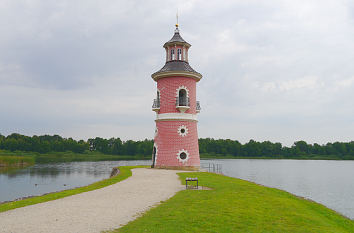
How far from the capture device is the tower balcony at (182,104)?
2262cm

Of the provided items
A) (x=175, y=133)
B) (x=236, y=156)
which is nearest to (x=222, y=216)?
(x=175, y=133)

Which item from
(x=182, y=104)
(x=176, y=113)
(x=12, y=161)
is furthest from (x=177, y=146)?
(x=12, y=161)

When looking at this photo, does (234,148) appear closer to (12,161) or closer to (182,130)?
(12,161)

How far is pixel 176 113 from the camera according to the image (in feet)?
75.0

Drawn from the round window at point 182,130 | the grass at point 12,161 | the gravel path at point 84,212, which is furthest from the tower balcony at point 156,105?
the grass at point 12,161

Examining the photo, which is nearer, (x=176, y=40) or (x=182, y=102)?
(x=182, y=102)

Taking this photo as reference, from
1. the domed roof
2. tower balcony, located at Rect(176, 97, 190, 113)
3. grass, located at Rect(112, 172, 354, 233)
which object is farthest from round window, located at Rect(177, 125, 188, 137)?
grass, located at Rect(112, 172, 354, 233)

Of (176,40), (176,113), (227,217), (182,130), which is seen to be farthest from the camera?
(176,40)

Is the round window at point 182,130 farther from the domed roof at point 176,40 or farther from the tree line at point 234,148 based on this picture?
the tree line at point 234,148

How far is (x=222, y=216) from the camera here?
26.1ft

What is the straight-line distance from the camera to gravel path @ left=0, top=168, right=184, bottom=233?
6898 mm

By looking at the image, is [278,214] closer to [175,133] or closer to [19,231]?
[19,231]

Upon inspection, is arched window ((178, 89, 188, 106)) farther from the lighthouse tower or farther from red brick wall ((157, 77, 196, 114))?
red brick wall ((157, 77, 196, 114))

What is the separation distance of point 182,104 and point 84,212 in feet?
50.4
